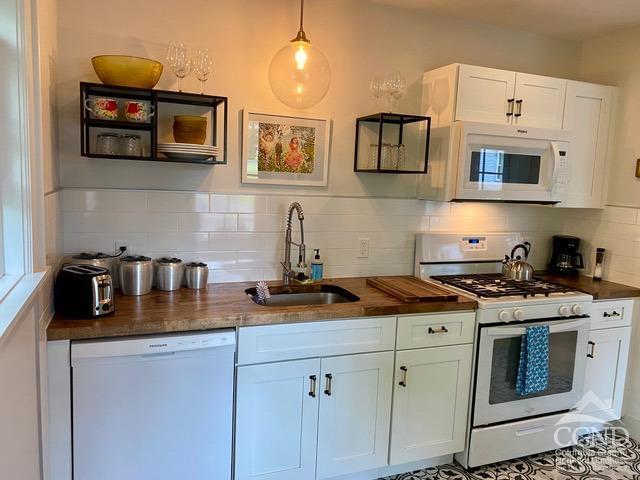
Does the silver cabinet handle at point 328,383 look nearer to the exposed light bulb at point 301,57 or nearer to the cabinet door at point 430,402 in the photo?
the cabinet door at point 430,402

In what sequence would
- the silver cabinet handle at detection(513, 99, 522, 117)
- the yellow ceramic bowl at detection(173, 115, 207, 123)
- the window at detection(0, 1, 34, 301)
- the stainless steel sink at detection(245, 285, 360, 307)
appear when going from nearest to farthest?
the window at detection(0, 1, 34, 301) < the yellow ceramic bowl at detection(173, 115, 207, 123) < the stainless steel sink at detection(245, 285, 360, 307) < the silver cabinet handle at detection(513, 99, 522, 117)

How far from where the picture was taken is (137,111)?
2229 millimetres

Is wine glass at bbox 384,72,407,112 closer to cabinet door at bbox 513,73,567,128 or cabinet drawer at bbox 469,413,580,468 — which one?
cabinet door at bbox 513,73,567,128

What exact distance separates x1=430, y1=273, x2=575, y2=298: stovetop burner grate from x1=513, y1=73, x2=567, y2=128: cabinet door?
981 millimetres

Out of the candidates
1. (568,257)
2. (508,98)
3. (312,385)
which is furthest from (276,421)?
(568,257)

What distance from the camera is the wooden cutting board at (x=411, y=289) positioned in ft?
8.15

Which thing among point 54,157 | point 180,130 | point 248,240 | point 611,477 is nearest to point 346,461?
point 248,240

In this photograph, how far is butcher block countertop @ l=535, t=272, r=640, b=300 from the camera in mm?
2932

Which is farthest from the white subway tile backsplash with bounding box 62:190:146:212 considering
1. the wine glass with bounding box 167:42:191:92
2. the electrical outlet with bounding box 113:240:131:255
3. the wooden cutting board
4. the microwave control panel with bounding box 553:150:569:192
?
the microwave control panel with bounding box 553:150:569:192

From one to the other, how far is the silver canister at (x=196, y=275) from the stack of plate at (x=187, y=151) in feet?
1.85

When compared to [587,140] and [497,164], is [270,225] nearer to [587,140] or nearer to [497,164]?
[497,164]

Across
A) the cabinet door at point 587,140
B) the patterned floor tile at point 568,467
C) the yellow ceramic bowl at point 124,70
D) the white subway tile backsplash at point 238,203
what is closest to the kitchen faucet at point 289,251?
the white subway tile backsplash at point 238,203

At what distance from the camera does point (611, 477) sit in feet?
8.80

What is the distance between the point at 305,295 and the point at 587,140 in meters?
2.11
